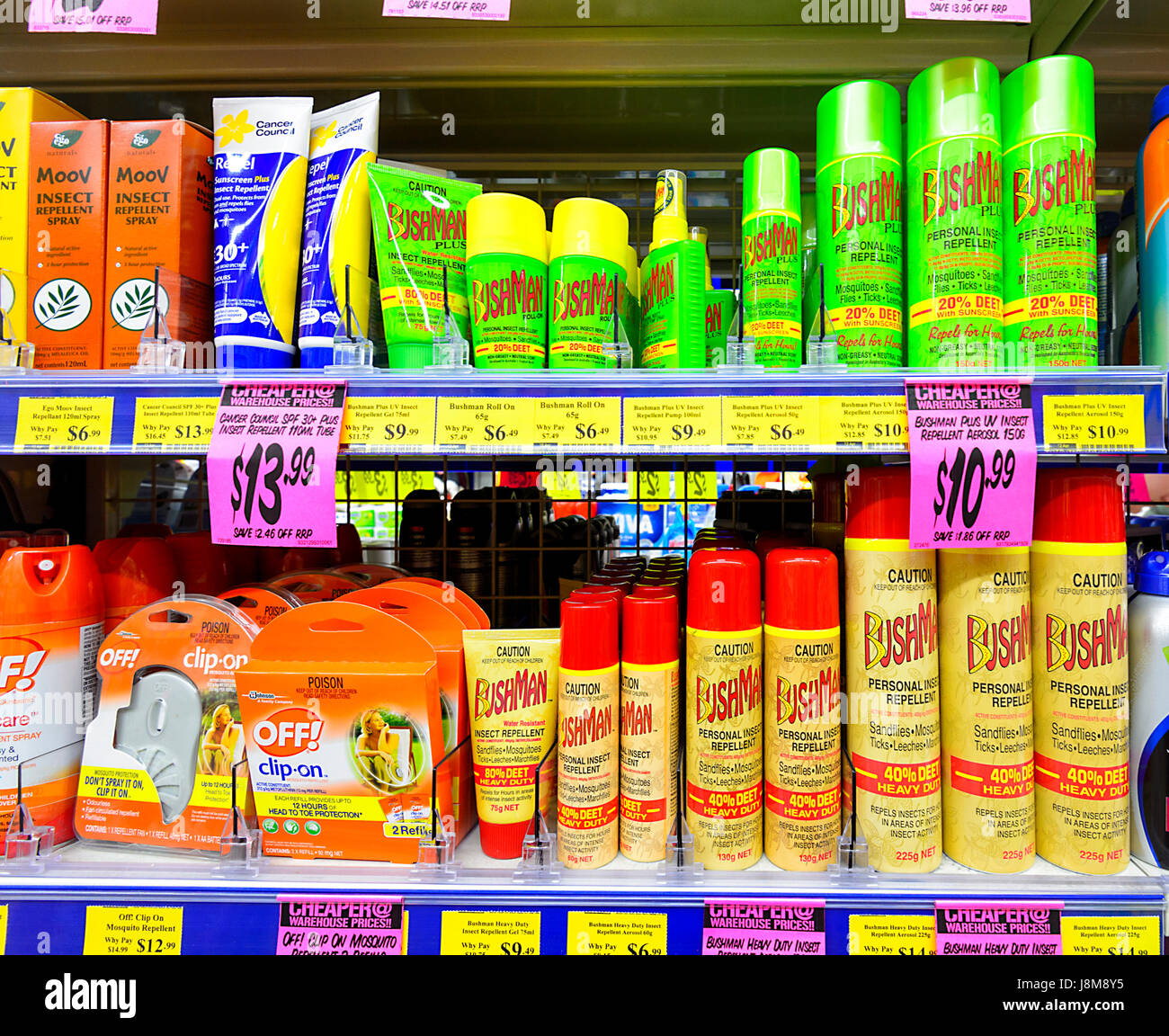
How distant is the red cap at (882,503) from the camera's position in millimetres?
892

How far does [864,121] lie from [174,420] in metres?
1.01

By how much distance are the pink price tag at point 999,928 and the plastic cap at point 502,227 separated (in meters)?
1.00

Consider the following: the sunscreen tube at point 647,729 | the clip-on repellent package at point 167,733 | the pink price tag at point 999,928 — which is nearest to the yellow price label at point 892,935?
the pink price tag at point 999,928

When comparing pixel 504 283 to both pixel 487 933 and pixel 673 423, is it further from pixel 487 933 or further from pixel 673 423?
pixel 487 933

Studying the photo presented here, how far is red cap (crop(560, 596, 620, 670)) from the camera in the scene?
2.89ft

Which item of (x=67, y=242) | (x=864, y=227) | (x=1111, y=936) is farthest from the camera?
(x=67, y=242)

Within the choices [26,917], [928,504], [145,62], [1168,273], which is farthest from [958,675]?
[145,62]

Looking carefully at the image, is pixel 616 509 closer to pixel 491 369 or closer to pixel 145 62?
pixel 491 369

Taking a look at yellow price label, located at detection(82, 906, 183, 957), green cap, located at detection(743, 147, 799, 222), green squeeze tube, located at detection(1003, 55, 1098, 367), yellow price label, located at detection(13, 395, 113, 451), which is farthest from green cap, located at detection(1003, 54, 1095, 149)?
yellow price label, located at detection(82, 906, 183, 957)

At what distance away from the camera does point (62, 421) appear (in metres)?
0.91

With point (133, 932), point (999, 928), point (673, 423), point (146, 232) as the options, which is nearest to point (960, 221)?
point (673, 423)

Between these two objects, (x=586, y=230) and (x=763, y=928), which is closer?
(x=763, y=928)
